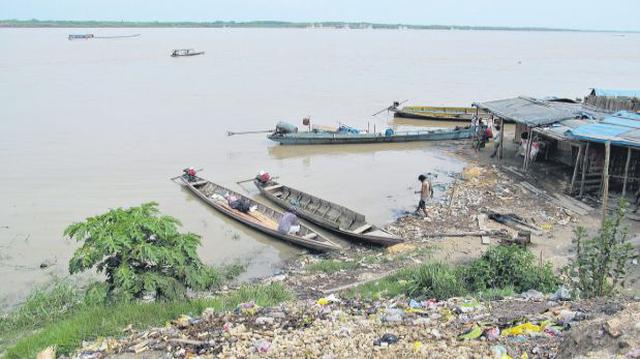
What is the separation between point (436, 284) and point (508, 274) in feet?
4.45

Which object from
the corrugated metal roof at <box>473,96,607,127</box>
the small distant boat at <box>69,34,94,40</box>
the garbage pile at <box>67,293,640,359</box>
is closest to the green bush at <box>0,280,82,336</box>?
the garbage pile at <box>67,293,640,359</box>

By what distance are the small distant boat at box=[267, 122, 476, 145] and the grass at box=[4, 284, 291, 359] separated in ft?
49.6

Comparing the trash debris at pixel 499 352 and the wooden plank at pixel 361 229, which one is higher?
the trash debris at pixel 499 352

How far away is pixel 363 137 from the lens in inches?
890

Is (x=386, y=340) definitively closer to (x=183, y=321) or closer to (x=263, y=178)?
(x=183, y=321)

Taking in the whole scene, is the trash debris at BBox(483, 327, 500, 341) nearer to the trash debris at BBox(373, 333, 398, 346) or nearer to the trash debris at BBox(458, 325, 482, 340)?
the trash debris at BBox(458, 325, 482, 340)

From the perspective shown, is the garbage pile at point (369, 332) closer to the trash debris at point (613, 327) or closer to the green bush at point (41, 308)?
the trash debris at point (613, 327)

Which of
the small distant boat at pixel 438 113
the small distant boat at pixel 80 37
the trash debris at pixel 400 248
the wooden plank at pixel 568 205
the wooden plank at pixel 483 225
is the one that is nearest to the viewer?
the trash debris at pixel 400 248

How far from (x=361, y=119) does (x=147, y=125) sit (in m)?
11.3

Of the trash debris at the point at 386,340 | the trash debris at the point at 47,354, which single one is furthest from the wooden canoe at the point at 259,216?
the trash debris at the point at 47,354

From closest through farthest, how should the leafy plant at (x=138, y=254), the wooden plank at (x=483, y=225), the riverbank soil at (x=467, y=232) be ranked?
the leafy plant at (x=138, y=254) < the riverbank soil at (x=467, y=232) < the wooden plank at (x=483, y=225)

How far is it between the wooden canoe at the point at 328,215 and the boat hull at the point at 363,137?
7077mm

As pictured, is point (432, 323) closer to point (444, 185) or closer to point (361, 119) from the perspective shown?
point (444, 185)

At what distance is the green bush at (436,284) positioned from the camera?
7973 mm
